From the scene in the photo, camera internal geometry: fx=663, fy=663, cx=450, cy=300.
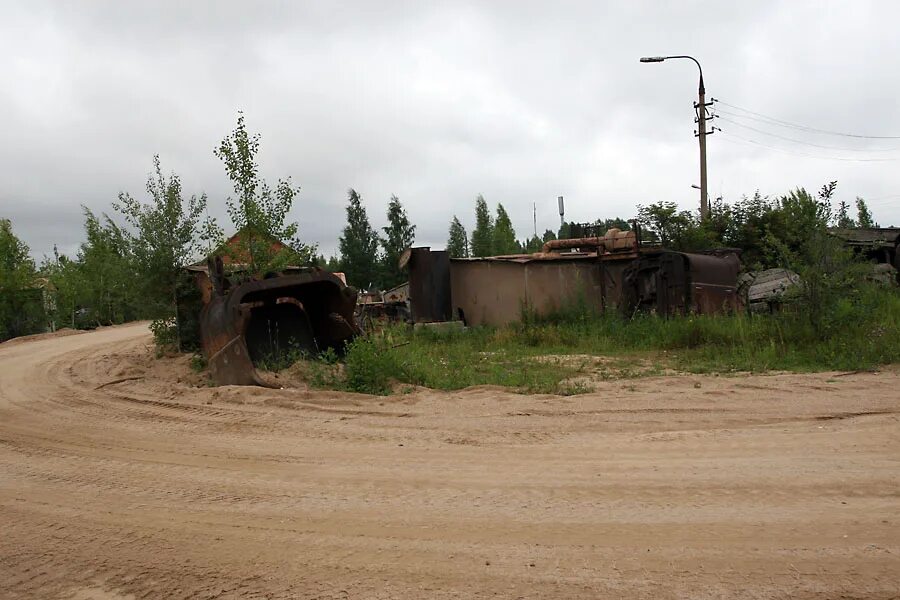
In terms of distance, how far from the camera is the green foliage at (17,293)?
28.8 m

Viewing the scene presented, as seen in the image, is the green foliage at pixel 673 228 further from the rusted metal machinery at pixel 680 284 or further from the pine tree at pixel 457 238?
the pine tree at pixel 457 238

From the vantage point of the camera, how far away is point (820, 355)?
11.0 metres

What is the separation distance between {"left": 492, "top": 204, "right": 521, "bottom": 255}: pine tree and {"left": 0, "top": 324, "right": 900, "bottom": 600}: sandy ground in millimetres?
48051

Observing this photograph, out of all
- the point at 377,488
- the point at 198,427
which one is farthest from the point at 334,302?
the point at 377,488

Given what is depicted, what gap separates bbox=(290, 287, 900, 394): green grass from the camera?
32.1 feet

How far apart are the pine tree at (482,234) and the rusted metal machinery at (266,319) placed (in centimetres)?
4456

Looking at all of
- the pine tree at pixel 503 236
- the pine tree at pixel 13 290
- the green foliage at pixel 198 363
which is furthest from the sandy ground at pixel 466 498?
the pine tree at pixel 503 236

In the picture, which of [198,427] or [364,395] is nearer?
[198,427]

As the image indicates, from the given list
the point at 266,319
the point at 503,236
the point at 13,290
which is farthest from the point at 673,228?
the point at 503,236

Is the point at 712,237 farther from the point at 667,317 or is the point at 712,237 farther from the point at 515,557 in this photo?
the point at 515,557

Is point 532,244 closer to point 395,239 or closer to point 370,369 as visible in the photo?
point 395,239

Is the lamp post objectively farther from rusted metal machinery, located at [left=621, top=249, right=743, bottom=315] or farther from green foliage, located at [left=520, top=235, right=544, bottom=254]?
green foliage, located at [left=520, top=235, right=544, bottom=254]

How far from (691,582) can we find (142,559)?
3.19 metres

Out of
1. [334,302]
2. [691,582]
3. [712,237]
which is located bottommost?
[691,582]
